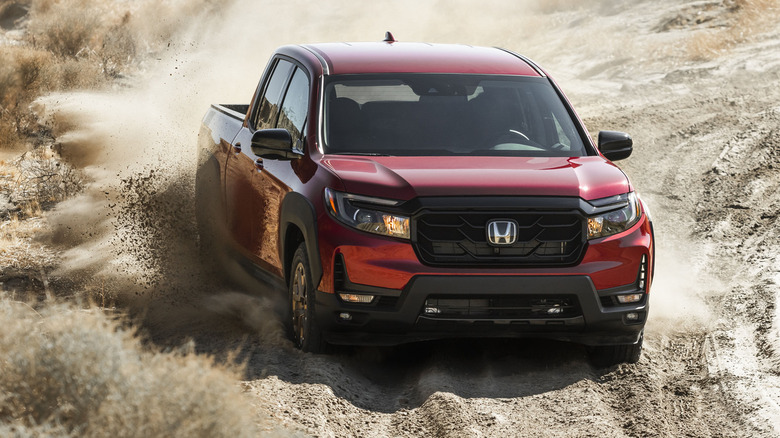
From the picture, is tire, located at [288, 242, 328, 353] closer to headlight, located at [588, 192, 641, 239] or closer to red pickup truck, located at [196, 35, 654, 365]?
red pickup truck, located at [196, 35, 654, 365]

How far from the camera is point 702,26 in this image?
24.0 meters

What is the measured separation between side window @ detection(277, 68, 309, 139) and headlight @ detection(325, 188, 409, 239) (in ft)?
3.87

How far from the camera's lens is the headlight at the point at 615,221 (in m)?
6.36

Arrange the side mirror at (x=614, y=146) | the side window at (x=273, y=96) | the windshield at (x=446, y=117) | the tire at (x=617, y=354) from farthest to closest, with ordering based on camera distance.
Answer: the side window at (x=273, y=96) < the side mirror at (x=614, y=146) < the windshield at (x=446, y=117) < the tire at (x=617, y=354)

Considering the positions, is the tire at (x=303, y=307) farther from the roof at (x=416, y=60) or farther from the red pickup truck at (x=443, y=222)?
the roof at (x=416, y=60)

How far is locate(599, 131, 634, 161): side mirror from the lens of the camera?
7.41 m

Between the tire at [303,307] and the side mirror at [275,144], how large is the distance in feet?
2.05

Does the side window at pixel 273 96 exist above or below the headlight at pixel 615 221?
above

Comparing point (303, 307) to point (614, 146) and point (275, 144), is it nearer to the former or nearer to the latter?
point (275, 144)

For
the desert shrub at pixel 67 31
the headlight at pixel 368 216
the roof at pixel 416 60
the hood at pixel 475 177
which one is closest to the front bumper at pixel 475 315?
the headlight at pixel 368 216

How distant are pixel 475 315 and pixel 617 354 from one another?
103cm

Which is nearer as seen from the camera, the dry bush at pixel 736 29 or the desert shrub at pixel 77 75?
the desert shrub at pixel 77 75

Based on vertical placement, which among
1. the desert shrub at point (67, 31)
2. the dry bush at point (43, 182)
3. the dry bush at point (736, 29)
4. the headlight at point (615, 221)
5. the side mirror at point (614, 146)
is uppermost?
the side mirror at point (614, 146)

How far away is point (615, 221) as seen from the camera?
21.1 feet
